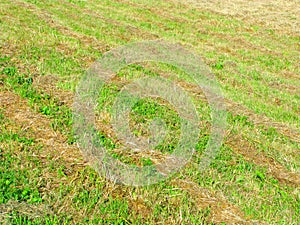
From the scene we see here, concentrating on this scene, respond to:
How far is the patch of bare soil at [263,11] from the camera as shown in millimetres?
17311

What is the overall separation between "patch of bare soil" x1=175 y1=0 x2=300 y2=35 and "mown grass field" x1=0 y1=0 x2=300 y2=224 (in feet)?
10.9

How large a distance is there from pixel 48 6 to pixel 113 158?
11.6m

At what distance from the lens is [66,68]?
9016 mm

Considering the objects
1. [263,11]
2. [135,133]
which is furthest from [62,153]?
[263,11]

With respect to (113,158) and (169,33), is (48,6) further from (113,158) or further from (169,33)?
(113,158)

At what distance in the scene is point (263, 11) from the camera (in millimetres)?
19281

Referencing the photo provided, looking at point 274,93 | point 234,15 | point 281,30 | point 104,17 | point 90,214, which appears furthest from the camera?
point 234,15

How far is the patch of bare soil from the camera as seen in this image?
1731cm

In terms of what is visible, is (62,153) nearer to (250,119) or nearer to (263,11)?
(250,119)

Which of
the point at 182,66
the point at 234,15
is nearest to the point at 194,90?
the point at 182,66

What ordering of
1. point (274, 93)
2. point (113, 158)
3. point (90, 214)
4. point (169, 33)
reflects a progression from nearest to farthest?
point (90, 214) < point (113, 158) < point (274, 93) < point (169, 33)

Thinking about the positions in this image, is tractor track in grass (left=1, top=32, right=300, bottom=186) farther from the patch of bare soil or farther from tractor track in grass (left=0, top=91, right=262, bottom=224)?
the patch of bare soil

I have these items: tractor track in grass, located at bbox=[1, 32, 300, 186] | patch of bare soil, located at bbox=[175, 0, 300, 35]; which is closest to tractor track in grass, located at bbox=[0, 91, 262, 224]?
tractor track in grass, located at bbox=[1, 32, 300, 186]

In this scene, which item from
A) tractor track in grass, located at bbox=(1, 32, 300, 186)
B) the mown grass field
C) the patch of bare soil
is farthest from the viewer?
the patch of bare soil
